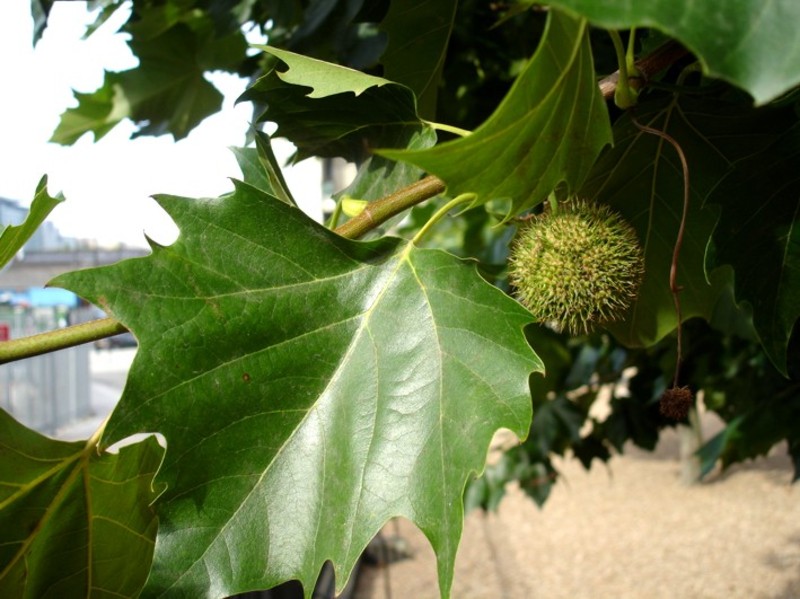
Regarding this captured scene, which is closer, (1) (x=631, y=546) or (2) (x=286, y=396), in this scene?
(2) (x=286, y=396)

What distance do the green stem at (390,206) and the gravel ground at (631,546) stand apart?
4.77 metres

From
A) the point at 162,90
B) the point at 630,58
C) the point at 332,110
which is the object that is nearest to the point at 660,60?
the point at 630,58

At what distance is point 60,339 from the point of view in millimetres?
794

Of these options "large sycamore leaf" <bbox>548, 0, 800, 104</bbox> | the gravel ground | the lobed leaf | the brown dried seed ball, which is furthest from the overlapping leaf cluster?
the gravel ground

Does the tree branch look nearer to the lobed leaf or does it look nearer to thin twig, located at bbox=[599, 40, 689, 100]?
thin twig, located at bbox=[599, 40, 689, 100]

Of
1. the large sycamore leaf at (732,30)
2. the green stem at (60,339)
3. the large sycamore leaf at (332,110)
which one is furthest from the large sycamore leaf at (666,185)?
the green stem at (60,339)

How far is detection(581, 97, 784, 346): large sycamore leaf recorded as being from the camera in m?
1.06

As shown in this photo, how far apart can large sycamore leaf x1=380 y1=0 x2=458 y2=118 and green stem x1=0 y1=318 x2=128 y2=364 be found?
715 millimetres

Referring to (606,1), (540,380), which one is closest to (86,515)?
(606,1)

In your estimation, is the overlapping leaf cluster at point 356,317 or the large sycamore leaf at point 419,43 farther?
the large sycamore leaf at point 419,43

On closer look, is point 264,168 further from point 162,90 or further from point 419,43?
point 162,90

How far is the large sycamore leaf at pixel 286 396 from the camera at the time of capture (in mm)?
787

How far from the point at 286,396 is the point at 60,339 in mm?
245

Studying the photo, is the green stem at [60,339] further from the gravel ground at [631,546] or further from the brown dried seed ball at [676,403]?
the gravel ground at [631,546]
